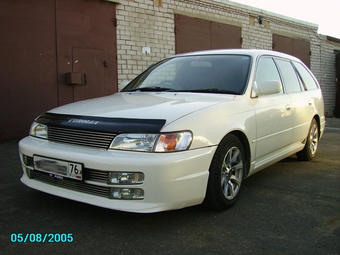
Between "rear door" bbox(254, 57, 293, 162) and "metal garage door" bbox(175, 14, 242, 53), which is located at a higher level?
"metal garage door" bbox(175, 14, 242, 53)

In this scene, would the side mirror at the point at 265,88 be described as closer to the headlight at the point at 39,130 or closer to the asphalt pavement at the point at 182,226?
the asphalt pavement at the point at 182,226

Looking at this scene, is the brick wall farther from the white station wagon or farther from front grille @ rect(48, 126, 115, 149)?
front grille @ rect(48, 126, 115, 149)

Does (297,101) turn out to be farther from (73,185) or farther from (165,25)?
(165,25)

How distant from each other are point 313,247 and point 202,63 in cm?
231

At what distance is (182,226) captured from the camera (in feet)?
9.20

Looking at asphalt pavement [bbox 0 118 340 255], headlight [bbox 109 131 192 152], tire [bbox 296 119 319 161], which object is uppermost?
headlight [bbox 109 131 192 152]

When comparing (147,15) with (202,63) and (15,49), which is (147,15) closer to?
(15,49)

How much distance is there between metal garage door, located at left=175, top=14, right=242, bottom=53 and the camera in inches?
415

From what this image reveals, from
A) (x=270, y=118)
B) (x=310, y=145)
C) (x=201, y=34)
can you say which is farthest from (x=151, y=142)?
(x=201, y=34)

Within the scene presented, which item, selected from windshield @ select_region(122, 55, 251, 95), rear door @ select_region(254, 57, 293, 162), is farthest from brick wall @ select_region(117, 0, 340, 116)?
rear door @ select_region(254, 57, 293, 162)

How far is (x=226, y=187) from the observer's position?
3.16 metres

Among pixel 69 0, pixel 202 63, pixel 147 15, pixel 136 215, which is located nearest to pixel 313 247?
pixel 136 215

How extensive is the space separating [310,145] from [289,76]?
1183 millimetres

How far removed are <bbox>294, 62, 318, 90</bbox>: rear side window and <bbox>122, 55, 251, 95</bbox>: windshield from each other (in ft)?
5.25
